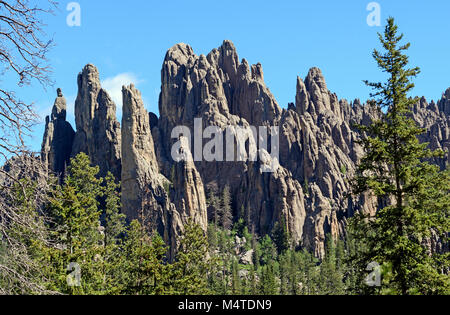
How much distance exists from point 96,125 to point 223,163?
3833cm

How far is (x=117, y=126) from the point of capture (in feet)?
432

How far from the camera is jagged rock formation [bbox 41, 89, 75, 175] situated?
137 metres

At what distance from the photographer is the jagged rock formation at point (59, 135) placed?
137 m

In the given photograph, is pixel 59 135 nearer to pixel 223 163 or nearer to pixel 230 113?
pixel 223 163

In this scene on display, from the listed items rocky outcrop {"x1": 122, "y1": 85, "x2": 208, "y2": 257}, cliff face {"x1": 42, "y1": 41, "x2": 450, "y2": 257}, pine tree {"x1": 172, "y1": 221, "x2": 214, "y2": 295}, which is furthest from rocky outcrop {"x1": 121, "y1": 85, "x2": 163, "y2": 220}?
pine tree {"x1": 172, "y1": 221, "x2": 214, "y2": 295}

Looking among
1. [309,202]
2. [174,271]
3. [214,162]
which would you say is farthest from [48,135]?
[174,271]

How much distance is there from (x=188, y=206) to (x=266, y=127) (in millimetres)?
46040

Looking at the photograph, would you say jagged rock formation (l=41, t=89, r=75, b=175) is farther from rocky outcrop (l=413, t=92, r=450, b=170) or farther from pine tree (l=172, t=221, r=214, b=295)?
rocky outcrop (l=413, t=92, r=450, b=170)

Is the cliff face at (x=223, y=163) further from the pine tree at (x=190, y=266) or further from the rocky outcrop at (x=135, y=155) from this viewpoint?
the pine tree at (x=190, y=266)

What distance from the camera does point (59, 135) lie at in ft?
458

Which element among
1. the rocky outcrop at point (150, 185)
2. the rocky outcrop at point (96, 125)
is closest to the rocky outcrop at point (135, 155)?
the rocky outcrop at point (150, 185)

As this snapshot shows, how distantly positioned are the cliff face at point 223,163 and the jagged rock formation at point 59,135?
1.35 ft

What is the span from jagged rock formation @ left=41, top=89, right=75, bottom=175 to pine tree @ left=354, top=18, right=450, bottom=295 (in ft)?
421
